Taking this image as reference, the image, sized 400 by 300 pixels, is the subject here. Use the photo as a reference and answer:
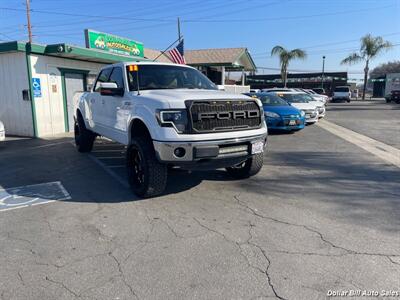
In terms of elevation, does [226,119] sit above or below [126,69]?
below

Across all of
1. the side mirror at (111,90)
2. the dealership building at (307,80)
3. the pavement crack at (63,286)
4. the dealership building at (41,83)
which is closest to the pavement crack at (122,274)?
the pavement crack at (63,286)

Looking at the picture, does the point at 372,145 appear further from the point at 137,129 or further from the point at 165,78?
the point at 137,129

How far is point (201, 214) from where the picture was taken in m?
4.46

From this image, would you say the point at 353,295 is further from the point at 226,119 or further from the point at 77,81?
the point at 77,81

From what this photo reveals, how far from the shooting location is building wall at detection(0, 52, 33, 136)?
1112 centimetres

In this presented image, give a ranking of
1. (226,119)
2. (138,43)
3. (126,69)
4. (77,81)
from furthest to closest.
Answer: (138,43) < (77,81) < (126,69) < (226,119)

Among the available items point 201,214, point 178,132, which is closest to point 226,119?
point 178,132

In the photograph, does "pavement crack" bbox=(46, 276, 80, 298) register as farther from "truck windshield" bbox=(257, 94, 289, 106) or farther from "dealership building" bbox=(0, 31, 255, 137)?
"truck windshield" bbox=(257, 94, 289, 106)

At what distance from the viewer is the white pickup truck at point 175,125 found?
14.4 ft

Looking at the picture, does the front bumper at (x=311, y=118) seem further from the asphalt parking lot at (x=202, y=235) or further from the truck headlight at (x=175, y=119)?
the truck headlight at (x=175, y=119)

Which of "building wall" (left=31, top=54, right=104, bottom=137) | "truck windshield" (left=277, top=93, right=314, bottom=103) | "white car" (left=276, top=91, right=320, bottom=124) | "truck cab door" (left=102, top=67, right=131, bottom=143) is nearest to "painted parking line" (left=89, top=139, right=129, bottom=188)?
"truck cab door" (left=102, top=67, right=131, bottom=143)

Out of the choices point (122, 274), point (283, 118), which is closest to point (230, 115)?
point (122, 274)

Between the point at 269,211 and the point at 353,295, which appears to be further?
the point at 269,211

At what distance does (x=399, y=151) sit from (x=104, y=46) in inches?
516
